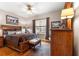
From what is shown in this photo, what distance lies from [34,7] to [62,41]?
80 centimetres

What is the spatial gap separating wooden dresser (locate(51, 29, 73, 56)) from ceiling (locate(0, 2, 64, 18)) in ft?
1.38

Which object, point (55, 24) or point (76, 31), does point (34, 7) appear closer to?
point (55, 24)

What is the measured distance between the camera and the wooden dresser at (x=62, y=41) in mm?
1625

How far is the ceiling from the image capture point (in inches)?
64.9

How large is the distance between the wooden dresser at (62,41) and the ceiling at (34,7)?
0.42m

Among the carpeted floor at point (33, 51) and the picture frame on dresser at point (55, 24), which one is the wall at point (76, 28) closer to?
the picture frame on dresser at point (55, 24)

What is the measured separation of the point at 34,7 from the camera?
1.69 meters

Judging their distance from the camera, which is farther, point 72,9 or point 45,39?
point 45,39

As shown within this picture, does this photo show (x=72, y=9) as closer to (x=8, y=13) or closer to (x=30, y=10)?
(x=30, y=10)

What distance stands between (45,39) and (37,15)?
→ 0.49m

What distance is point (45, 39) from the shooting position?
1794 millimetres

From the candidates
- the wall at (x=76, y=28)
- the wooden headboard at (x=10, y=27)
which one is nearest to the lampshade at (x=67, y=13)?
the wall at (x=76, y=28)

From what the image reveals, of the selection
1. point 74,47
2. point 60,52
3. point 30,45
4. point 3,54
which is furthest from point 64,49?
point 3,54

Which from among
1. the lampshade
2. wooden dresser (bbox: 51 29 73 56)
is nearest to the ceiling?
the lampshade
